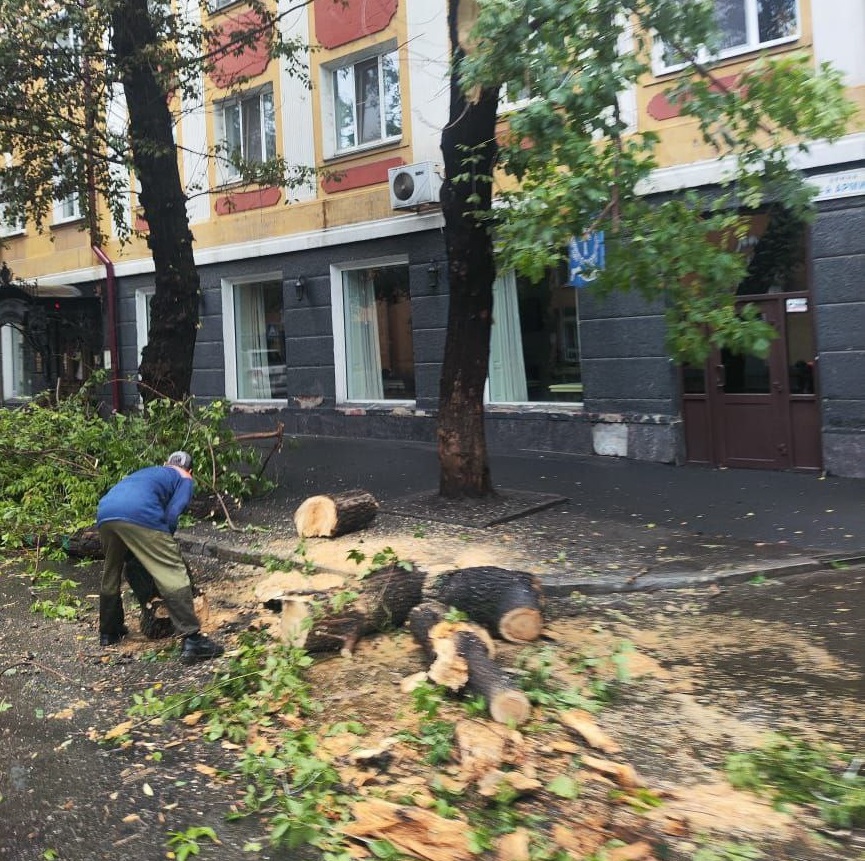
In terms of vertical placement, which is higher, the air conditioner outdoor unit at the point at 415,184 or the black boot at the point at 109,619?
the air conditioner outdoor unit at the point at 415,184

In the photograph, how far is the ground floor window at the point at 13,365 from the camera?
68.2ft

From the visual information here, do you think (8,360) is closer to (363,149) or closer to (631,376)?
(363,149)

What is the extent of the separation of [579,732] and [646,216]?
13.4 ft

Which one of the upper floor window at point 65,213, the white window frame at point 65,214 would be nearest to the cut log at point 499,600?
the white window frame at point 65,214

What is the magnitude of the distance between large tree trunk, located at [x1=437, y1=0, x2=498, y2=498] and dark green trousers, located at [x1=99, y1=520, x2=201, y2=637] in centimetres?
371

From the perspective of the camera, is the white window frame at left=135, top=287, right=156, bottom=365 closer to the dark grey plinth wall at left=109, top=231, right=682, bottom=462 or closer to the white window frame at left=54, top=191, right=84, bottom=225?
the dark grey plinth wall at left=109, top=231, right=682, bottom=462

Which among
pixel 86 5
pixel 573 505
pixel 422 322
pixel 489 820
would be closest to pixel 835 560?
pixel 573 505

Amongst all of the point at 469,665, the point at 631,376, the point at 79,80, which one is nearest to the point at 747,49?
the point at 631,376

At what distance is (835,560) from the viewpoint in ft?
22.6

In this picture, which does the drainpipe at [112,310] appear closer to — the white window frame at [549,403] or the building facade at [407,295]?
the building facade at [407,295]

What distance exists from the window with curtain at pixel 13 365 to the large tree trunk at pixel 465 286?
49.3 ft

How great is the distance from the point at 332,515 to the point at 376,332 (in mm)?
7033

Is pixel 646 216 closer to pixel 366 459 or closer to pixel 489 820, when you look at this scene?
pixel 489 820

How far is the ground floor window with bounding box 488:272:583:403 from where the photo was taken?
12.2m
